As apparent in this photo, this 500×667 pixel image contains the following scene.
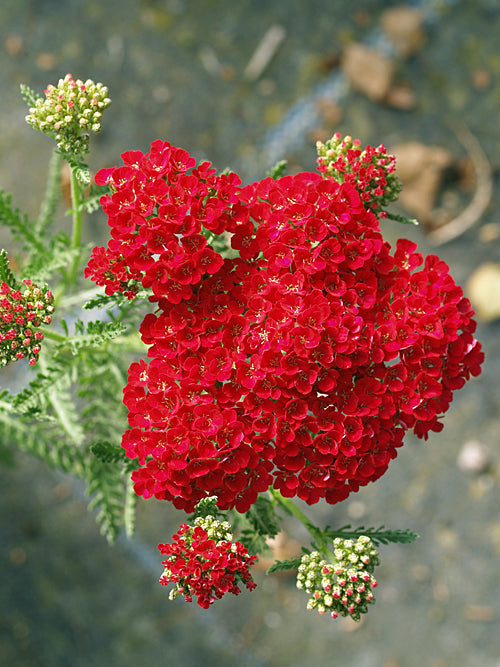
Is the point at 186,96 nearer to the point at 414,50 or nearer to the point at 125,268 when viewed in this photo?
the point at 414,50

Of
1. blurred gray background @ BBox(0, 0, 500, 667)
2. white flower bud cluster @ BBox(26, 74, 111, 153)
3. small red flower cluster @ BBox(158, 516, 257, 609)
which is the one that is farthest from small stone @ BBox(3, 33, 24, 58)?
small red flower cluster @ BBox(158, 516, 257, 609)

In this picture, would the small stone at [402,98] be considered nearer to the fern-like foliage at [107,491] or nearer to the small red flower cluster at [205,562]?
the fern-like foliage at [107,491]

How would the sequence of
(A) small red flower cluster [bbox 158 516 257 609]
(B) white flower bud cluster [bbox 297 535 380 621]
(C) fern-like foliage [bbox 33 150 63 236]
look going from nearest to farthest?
(A) small red flower cluster [bbox 158 516 257 609], (B) white flower bud cluster [bbox 297 535 380 621], (C) fern-like foliage [bbox 33 150 63 236]

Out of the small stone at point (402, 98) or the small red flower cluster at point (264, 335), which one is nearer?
the small red flower cluster at point (264, 335)

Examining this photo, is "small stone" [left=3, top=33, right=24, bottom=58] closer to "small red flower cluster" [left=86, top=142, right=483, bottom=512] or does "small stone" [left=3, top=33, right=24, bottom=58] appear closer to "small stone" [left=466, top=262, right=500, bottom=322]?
"small red flower cluster" [left=86, top=142, right=483, bottom=512]

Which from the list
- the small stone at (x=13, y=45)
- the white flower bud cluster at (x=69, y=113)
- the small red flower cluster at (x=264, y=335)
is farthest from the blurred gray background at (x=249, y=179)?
the small red flower cluster at (x=264, y=335)

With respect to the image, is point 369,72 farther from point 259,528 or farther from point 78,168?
point 259,528
